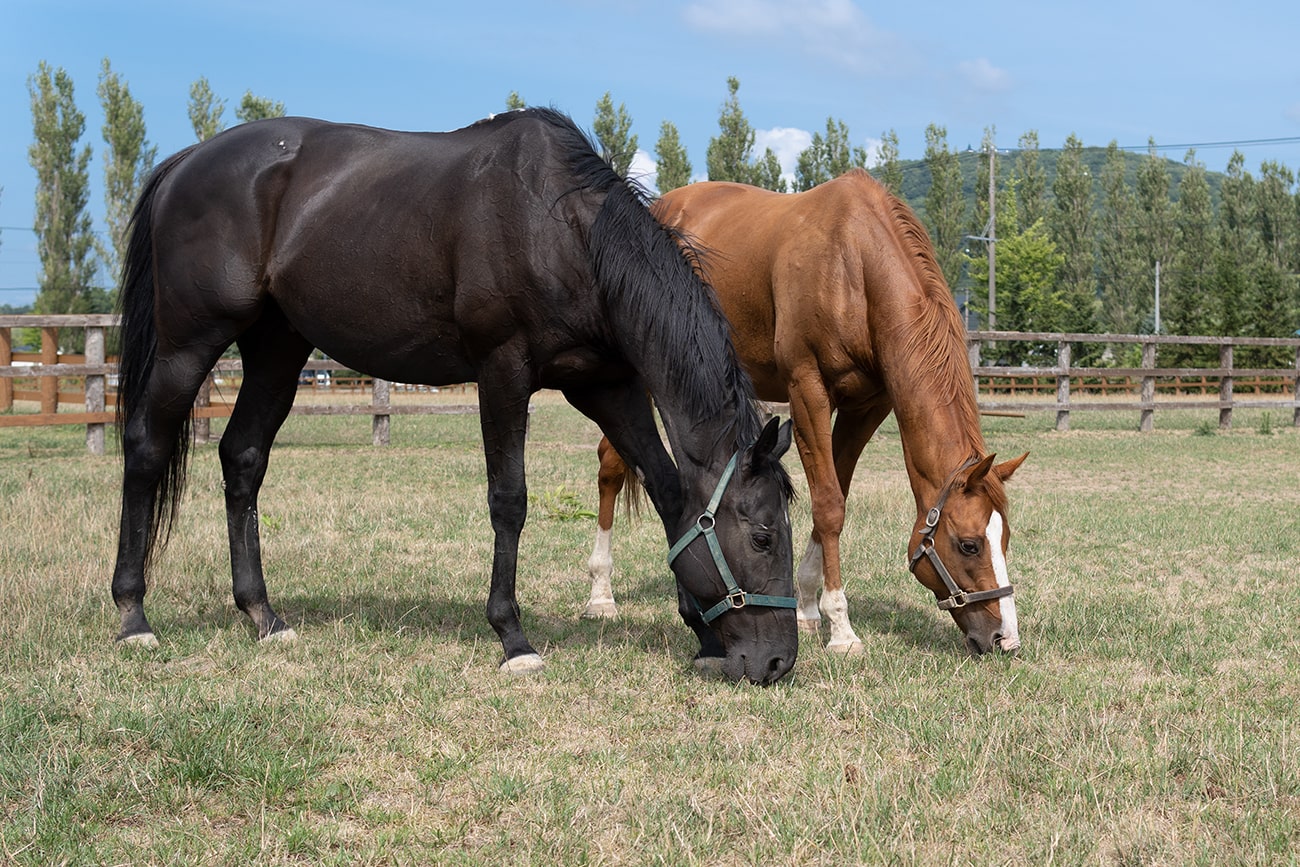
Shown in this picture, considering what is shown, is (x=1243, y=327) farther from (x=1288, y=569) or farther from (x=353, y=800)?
(x=353, y=800)

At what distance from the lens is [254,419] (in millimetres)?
5008

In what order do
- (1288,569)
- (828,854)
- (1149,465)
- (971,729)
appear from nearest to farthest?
1. (828,854)
2. (971,729)
3. (1288,569)
4. (1149,465)

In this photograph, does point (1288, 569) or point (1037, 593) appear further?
point (1288, 569)

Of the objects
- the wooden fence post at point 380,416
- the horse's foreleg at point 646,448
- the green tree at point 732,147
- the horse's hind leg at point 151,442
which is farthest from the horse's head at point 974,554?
the green tree at point 732,147

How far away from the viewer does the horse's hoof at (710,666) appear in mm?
4039

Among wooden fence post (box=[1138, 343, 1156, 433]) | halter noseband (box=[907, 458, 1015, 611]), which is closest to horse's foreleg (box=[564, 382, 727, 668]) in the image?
halter noseband (box=[907, 458, 1015, 611])

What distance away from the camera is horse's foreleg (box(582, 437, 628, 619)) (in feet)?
17.5

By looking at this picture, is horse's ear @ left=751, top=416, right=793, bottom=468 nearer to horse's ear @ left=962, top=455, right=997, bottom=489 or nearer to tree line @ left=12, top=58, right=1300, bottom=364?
horse's ear @ left=962, top=455, right=997, bottom=489

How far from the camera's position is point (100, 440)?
13.0 meters

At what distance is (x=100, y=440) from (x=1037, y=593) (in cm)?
1151

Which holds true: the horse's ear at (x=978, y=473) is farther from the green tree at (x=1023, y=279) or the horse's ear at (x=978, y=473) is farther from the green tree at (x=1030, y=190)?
the green tree at (x=1030, y=190)

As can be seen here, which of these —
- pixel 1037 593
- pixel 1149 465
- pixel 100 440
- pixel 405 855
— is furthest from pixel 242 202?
pixel 1149 465

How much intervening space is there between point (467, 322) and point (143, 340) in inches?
67.1

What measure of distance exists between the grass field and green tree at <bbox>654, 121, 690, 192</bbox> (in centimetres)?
3139
